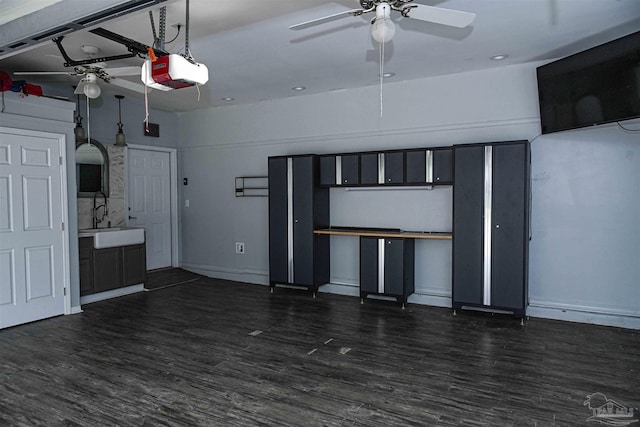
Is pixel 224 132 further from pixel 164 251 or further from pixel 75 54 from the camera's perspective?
pixel 75 54

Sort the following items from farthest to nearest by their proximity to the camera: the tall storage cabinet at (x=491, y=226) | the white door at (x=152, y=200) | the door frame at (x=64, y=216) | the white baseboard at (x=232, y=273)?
the white door at (x=152, y=200)
the white baseboard at (x=232, y=273)
the door frame at (x=64, y=216)
the tall storage cabinet at (x=491, y=226)

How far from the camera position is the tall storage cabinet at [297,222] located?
553cm

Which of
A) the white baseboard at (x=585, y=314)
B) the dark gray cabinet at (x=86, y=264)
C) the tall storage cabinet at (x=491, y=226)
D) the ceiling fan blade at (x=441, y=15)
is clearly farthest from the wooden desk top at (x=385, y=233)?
the dark gray cabinet at (x=86, y=264)

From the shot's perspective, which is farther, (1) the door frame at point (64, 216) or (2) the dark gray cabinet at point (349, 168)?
(2) the dark gray cabinet at point (349, 168)

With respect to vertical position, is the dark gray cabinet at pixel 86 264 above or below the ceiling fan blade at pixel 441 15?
below

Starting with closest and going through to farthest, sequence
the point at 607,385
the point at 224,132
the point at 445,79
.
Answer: the point at 607,385 < the point at 445,79 < the point at 224,132

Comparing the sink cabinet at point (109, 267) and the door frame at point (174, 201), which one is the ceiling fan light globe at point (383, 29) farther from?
the door frame at point (174, 201)

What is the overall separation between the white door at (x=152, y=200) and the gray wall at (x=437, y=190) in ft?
1.24

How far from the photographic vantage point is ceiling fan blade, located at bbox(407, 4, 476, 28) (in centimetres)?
258

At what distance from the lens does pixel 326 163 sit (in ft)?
18.0

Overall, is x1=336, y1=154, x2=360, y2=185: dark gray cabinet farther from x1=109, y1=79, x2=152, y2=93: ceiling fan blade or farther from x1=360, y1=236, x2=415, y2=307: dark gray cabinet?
x1=109, y1=79, x2=152, y2=93: ceiling fan blade

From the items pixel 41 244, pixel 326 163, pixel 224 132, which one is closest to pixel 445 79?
pixel 326 163

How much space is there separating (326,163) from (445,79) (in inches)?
67.8

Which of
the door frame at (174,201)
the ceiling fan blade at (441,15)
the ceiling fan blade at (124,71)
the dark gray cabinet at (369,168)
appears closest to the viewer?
the ceiling fan blade at (441,15)
